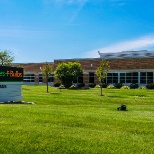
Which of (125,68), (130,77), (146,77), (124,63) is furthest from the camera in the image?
(124,63)

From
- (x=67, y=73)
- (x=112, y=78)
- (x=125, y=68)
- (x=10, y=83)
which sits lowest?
(x=10, y=83)

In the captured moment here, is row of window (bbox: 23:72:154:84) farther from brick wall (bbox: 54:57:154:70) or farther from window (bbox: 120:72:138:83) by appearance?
brick wall (bbox: 54:57:154:70)

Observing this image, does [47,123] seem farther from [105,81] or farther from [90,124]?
[105,81]

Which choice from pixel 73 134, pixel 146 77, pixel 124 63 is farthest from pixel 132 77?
pixel 73 134

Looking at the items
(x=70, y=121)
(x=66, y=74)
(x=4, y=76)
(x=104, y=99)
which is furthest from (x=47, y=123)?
(x=66, y=74)

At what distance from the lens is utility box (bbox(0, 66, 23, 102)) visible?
2302cm

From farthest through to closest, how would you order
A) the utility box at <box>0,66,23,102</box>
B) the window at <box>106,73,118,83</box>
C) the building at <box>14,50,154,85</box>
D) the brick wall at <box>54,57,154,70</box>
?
1. the window at <box>106,73,118,83</box>
2. the brick wall at <box>54,57,154,70</box>
3. the building at <box>14,50,154,85</box>
4. the utility box at <box>0,66,23,102</box>

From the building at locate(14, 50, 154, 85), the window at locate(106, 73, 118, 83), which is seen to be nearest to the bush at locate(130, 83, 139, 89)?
the building at locate(14, 50, 154, 85)

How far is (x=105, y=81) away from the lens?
2368 inches

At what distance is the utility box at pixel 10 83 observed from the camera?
23016mm

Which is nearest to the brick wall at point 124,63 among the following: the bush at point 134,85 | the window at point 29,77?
the bush at point 134,85

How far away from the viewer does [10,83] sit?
23.6m

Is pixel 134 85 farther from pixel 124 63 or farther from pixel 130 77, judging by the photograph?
pixel 124 63

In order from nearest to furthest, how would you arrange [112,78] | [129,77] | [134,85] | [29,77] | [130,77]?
[134,85]
[130,77]
[129,77]
[112,78]
[29,77]
